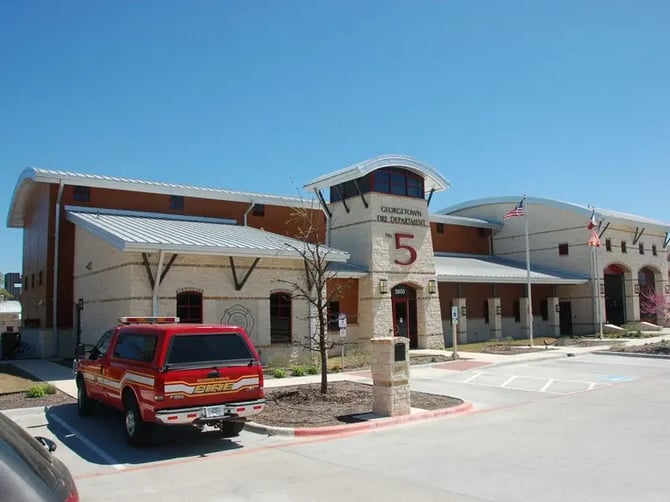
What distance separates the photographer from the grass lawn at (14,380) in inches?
602

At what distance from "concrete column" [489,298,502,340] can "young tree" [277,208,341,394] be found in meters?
10.4

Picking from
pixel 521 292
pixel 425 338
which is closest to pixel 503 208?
pixel 521 292

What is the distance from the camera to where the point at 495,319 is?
3312 centimetres

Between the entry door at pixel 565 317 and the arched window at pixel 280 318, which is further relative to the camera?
the entry door at pixel 565 317

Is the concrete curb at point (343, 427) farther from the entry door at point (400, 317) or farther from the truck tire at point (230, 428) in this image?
the entry door at point (400, 317)

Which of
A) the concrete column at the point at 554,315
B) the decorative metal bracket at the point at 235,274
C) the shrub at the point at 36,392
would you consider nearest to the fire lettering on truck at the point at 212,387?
→ the shrub at the point at 36,392

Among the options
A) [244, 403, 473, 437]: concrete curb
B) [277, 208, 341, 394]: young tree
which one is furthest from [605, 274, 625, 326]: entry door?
[244, 403, 473, 437]: concrete curb

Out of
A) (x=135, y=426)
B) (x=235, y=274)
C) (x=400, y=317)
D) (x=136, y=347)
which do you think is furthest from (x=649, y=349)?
(x=135, y=426)

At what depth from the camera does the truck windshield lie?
9.38 metres

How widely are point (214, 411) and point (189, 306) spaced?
11.1 m

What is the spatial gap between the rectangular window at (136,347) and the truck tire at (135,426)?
0.69 metres

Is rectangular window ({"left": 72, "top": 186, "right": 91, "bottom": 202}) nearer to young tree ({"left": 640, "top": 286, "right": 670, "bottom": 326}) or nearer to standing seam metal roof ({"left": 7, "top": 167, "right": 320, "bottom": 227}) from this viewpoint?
standing seam metal roof ({"left": 7, "top": 167, "right": 320, "bottom": 227})

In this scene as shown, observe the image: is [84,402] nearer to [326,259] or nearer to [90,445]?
[90,445]

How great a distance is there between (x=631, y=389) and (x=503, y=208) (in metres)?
26.1
